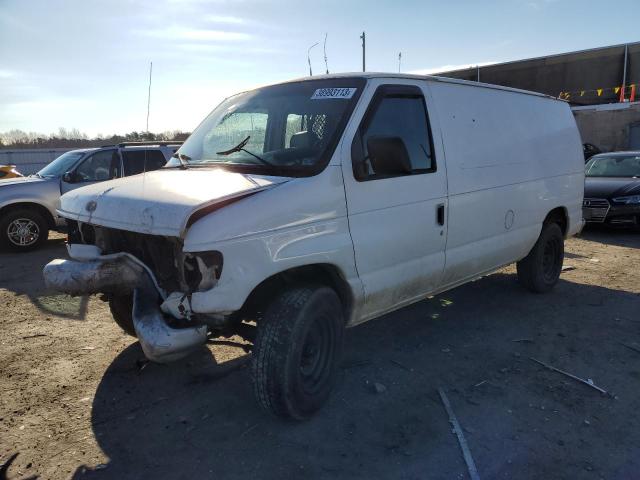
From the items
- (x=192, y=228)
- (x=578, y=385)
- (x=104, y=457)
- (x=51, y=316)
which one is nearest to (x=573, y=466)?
(x=578, y=385)

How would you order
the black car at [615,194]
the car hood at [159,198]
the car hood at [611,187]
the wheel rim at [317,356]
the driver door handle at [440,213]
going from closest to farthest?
the car hood at [159,198], the wheel rim at [317,356], the driver door handle at [440,213], the black car at [615,194], the car hood at [611,187]

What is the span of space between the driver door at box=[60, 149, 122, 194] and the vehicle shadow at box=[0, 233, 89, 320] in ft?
3.90

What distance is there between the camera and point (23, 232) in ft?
27.5

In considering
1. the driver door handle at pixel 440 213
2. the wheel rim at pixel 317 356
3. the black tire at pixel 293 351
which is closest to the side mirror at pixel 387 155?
the driver door handle at pixel 440 213

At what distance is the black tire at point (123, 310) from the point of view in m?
3.91

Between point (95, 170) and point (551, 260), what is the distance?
302 inches

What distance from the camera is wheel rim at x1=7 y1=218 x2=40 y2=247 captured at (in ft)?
27.2

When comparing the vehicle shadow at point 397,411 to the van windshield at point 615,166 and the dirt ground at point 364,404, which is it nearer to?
the dirt ground at point 364,404

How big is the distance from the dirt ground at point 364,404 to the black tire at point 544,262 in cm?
47

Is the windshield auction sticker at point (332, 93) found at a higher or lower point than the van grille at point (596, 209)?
higher

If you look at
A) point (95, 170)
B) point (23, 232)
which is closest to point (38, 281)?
point (23, 232)

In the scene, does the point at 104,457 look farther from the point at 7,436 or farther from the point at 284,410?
the point at 284,410

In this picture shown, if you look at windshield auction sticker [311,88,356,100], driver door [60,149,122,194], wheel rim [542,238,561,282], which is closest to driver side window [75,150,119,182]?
driver door [60,149,122,194]

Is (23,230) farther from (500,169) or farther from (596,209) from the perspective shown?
(596,209)
